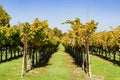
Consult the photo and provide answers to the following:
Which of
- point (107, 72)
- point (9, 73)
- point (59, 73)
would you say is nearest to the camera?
point (9, 73)

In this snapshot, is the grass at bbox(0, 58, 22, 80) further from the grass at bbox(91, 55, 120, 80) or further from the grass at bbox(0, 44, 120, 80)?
the grass at bbox(91, 55, 120, 80)

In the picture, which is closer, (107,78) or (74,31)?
(107,78)

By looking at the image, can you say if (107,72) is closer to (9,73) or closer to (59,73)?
(59,73)

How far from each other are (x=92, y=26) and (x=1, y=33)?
807 inches

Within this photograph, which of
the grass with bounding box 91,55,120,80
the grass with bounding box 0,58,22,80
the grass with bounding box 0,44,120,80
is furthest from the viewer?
the grass with bounding box 91,55,120,80

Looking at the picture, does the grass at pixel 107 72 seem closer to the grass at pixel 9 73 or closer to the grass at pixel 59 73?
the grass at pixel 59 73

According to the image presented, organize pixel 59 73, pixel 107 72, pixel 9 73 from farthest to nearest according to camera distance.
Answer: pixel 107 72, pixel 59 73, pixel 9 73

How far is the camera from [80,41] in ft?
148

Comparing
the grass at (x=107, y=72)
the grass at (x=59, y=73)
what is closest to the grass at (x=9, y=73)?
the grass at (x=59, y=73)

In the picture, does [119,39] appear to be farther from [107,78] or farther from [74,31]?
[107,78]

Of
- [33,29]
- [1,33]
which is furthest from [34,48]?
[1,33]

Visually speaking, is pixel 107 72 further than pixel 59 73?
Yes

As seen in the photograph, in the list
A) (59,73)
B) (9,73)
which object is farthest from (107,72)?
(9,73)

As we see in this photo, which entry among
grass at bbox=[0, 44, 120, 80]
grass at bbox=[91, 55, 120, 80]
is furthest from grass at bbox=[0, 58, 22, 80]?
grass at bbox=[91, 55, 120, 80]
